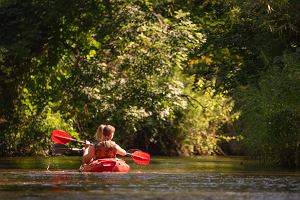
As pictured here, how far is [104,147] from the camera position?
22.5 meters

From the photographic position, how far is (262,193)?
16.4 meters

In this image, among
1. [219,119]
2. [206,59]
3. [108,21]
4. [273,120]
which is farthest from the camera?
[219,119]

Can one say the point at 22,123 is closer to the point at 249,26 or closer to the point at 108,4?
the point at 108,4

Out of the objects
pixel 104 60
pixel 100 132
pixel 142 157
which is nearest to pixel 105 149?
pixel 100 132

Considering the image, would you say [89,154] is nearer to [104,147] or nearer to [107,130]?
[104,147]

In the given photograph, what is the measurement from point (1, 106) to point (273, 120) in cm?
1464

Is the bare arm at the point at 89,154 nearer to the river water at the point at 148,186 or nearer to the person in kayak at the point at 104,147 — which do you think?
the person in kayak at the point at 104,147

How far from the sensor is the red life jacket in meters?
22.5

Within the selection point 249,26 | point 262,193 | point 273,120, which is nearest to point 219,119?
point 249,26

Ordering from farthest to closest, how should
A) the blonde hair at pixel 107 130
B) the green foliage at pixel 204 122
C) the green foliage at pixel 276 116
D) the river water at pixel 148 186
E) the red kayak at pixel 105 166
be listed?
1. the green foliage at pixel 204 122
2. the green foliage at pixel 276 116
3. the blonde hair at pixel 107 130
4. the red kayak at pixel 105 166
5. the river water at pixel 148 186

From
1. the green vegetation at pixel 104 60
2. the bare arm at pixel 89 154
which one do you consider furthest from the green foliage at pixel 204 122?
the bare arm at pixel 89 154

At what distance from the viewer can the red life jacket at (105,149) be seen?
22469 mm

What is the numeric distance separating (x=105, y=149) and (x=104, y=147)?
6 centimetres

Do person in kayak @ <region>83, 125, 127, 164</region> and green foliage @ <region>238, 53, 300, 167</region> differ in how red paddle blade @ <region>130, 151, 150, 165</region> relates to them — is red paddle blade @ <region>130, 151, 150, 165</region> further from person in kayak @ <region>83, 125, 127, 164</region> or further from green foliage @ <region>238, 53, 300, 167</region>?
green foliage @ <region>238, 53, 300, 167</region>
